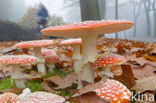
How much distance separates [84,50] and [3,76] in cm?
84

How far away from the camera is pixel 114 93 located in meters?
0.85

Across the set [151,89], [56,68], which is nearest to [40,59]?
[56,68]

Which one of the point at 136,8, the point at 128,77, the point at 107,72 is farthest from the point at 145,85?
the point at 136,8

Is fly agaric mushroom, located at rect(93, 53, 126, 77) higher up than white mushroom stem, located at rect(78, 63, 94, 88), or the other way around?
fly agaric mushroom, located at rect(93, 53, 126, 77)

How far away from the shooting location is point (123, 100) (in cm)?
84

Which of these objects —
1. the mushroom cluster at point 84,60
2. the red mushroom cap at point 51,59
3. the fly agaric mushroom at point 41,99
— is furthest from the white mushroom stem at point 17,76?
the fly agaric mushroom at point 41,99

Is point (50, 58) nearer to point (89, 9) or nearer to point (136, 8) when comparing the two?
point (89, 9)

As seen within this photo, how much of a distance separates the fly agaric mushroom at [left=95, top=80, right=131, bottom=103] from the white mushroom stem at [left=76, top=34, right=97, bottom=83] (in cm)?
36

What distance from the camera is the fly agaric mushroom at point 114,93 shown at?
2.72 feet

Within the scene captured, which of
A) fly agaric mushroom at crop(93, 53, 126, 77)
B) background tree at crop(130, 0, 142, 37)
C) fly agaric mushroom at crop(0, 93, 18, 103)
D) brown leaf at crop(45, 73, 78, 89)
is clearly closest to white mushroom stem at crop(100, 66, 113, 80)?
fly agaric mushroom at crop(93, 53, 126, 77)

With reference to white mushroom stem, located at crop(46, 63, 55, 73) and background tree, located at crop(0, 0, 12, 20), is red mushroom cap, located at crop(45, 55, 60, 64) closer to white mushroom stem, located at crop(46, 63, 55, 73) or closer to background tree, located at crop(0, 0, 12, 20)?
white mushroom stem, located at crop(46, 63, 55, 73)

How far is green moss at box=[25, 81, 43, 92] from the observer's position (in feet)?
4.34

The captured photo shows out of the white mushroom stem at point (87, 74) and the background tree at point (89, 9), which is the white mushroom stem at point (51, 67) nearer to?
the white mushroom stem at point (87, 74)

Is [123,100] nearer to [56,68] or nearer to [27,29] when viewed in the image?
[56,68]
